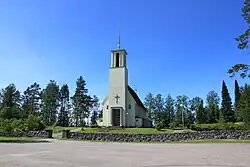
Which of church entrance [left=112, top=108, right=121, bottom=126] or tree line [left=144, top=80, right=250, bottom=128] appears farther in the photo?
tree line [left=144, top=80, right=250, bottom=128]

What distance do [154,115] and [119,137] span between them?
197 ft

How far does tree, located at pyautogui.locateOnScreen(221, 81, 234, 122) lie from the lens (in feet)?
222

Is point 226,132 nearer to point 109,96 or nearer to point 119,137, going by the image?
point 119,137

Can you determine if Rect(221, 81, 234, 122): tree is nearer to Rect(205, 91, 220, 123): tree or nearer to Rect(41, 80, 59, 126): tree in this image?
Rect(205, 91, 220, 123): tree

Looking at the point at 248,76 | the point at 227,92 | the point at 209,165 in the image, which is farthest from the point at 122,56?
the point at 227,92

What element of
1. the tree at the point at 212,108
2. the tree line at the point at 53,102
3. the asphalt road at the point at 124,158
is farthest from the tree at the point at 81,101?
the asphalt road at the point at 124,158

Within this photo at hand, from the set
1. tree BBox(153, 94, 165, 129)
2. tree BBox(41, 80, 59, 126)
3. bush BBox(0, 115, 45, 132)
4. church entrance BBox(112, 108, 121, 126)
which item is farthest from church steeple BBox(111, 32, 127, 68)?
tree BBox(153, 94, 165, 129)

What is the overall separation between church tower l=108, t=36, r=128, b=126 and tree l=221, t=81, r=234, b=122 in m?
35.9

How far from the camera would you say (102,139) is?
26891 mm

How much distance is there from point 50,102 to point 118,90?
35.8 metres

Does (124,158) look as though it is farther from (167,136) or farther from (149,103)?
(149,103)

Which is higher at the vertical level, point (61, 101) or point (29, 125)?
point (61, 101)

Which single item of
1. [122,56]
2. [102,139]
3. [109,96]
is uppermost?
[122,56]

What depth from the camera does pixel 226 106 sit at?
228ft
